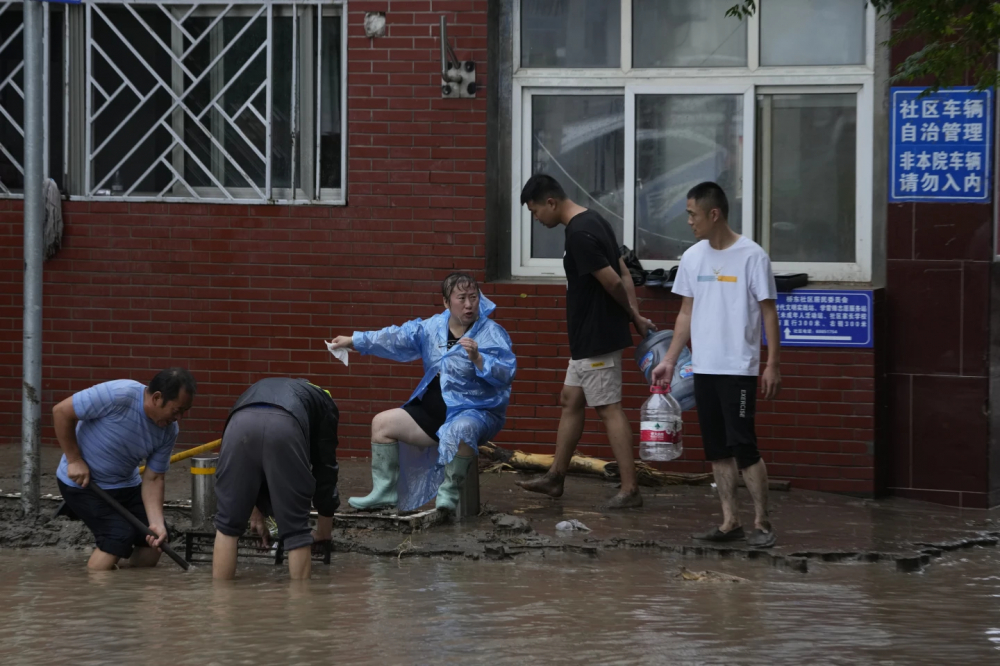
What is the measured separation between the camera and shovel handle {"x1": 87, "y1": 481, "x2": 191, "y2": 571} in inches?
260

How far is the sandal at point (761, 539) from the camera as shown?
683 centimetres

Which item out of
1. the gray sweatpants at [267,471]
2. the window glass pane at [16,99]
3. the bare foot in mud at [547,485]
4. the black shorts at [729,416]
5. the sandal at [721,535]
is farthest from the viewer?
the window glass pane at [16,99]

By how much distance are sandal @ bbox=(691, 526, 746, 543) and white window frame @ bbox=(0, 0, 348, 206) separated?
12.1 ft

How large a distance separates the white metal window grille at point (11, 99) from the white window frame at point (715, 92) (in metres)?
3.46

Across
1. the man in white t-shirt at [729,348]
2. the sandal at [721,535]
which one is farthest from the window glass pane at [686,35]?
the sandal at [721,535]

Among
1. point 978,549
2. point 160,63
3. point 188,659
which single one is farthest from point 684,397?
point 160,63

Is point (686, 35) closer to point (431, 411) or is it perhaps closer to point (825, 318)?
point (825, 318)

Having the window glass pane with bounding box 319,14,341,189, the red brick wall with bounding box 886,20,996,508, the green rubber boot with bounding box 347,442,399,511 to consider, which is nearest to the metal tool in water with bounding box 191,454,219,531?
the green rubber boot with bounding box 347,442,399,511

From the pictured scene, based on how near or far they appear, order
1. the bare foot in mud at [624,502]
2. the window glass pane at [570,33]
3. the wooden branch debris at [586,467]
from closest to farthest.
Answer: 1. the bare foot in mud at [624,502]
2. the wooden branch debris at [586,467]
3. the window glass pane at [570,33]

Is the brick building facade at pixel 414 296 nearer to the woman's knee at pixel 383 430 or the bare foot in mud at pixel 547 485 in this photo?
the bare foot in mud at pixel 547 485

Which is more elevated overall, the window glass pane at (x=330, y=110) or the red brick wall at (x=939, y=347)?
the window glass pane at (x=330, y=110)

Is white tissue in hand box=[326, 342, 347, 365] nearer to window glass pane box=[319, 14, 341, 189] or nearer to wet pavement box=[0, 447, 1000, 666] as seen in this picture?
wet pavement box=[0, 447, 1000, 666]

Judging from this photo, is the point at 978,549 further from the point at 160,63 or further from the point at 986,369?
the point at 160,63

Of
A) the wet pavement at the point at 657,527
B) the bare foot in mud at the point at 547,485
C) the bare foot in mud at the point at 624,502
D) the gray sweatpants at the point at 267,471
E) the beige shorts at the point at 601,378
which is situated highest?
the beige shorts at the point at 601,378
